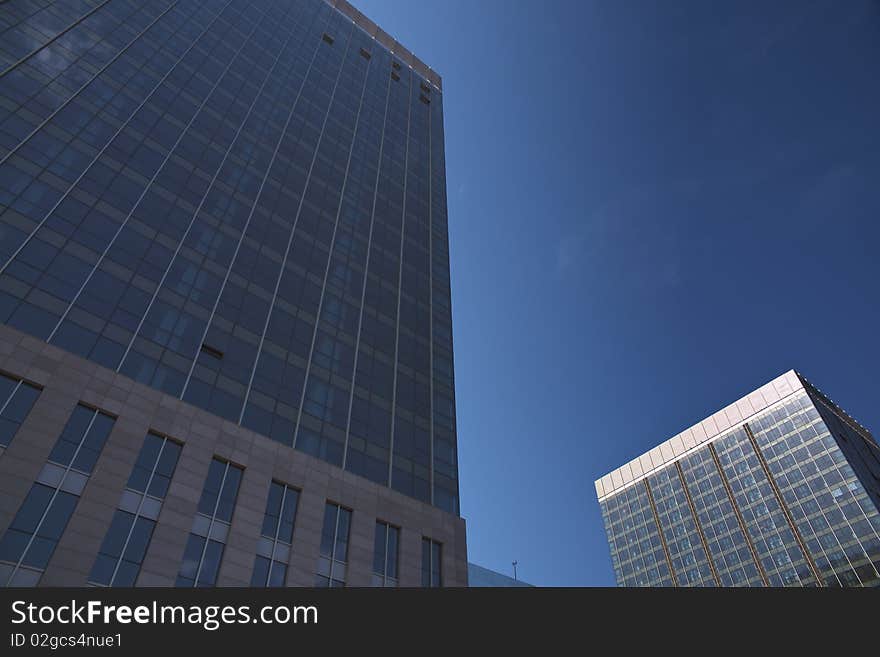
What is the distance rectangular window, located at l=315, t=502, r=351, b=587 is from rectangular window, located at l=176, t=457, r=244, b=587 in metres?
6.28

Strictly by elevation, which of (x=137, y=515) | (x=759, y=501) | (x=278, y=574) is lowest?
(x=278, y=574)

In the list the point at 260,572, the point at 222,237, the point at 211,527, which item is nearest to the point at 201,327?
the point at 222,237

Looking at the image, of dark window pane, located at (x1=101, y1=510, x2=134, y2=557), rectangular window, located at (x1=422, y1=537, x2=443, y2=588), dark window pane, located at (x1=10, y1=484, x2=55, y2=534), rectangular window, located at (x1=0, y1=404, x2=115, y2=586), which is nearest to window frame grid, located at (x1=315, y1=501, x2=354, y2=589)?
rectangular window, located at (x1=422, y1=537, x2=443, y2=588)

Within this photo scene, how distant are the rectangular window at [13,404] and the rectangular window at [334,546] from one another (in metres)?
18.1

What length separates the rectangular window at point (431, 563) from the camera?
43.2 m

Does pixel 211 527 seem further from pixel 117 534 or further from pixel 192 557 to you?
pixel 117 534

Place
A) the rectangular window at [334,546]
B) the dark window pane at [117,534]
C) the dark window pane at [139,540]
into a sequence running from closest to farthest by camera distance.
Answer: the dark window pane at [117,534] < the dark window pane at [139,540] < the rectangular window at [334,546]

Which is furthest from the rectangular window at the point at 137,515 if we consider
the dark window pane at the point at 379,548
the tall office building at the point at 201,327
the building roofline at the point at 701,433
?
the building roofline at the point at 701,433

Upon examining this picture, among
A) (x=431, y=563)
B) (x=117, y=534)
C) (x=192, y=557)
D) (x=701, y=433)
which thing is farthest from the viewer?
(x=701, y=433)

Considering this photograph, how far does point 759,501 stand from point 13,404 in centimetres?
11516

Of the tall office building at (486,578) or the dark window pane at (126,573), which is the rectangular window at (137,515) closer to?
the dark window pane at (126,573)

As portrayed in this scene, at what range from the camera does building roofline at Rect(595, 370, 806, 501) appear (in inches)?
4771

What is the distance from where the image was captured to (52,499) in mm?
30578

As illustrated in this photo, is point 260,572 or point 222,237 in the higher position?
point 222,237
